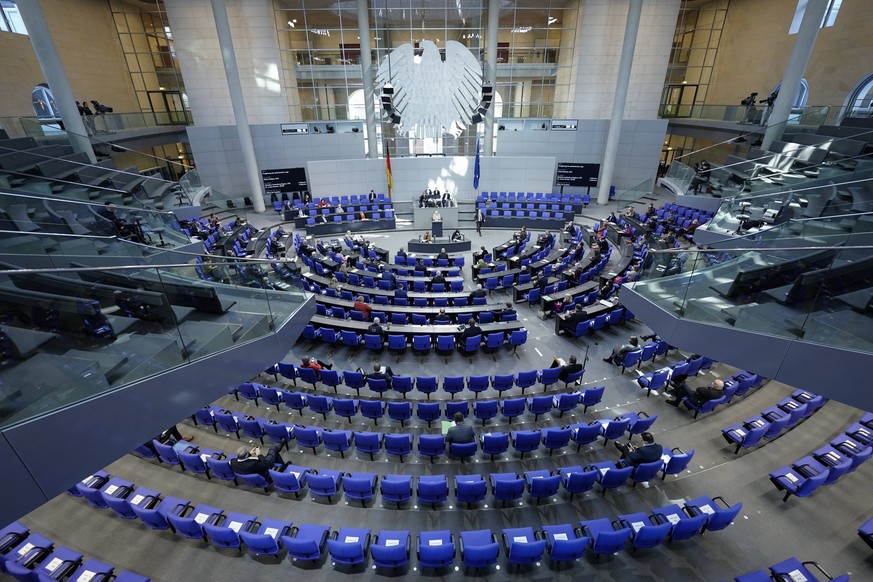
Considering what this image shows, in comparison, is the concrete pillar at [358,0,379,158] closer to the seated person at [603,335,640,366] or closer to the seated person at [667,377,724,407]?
the seated person at [603,335,640,366]

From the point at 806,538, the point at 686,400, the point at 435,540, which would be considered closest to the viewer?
the point at 435,540

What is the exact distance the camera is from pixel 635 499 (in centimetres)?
689

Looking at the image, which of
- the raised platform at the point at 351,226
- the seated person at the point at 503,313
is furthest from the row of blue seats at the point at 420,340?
the raised platform at the point at 351,226

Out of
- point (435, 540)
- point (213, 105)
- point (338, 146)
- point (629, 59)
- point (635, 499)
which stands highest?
point (629, 59)

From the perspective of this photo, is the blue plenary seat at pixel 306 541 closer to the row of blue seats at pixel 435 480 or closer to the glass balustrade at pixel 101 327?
the row of blue seats at pixel 435 480

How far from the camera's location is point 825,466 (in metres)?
6.70

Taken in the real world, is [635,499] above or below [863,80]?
below

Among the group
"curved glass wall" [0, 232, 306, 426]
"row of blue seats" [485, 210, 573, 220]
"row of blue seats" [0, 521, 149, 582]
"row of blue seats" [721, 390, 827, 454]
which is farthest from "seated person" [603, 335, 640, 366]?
"row of blue seats" [485, 210, 573, 220]

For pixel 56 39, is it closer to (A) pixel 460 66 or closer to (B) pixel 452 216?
(B) pixel 452 216

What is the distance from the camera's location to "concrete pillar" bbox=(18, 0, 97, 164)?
47.2 ft

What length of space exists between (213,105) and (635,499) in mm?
29596

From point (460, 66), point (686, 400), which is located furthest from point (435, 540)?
point (460, 66)

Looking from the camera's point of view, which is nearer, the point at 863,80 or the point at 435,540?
the point at 435,540

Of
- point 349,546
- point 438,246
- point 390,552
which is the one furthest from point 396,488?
point 438,246
